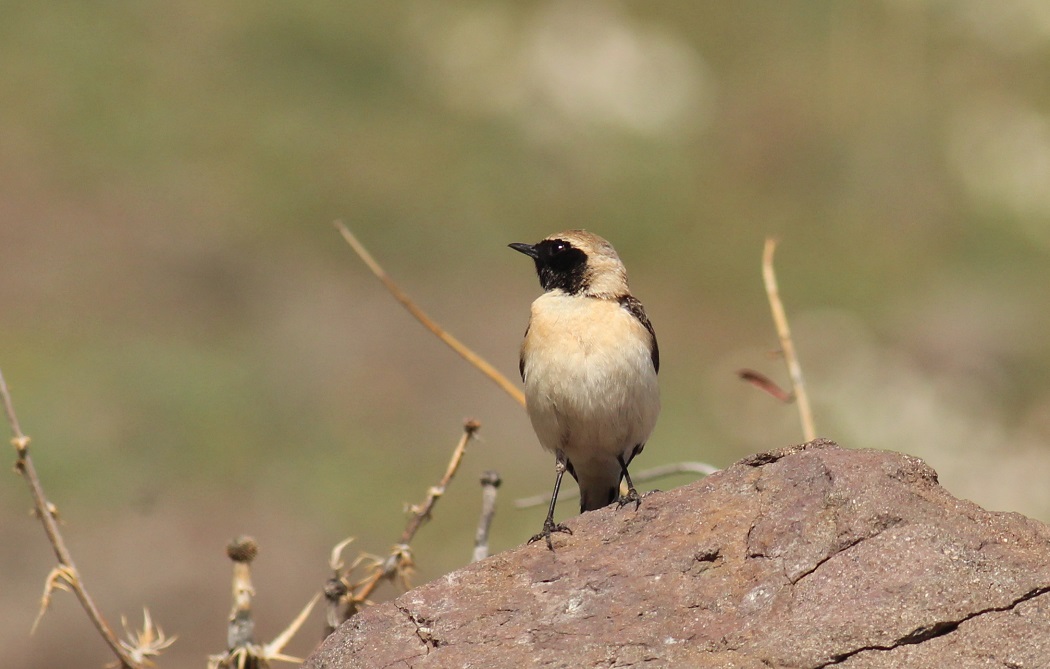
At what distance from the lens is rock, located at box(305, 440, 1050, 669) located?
13.9 feet

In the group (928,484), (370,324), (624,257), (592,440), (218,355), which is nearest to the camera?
(928,484)

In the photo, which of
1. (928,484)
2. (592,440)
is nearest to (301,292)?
(592,440)

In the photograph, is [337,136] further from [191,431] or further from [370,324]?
[191,431]

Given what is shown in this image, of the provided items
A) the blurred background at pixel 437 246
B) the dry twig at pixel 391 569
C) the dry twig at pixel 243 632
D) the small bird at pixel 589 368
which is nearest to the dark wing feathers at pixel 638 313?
A: the small bird at pixel 589 368

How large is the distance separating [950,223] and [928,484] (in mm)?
14954

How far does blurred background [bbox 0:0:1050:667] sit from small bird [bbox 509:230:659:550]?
5.26 metres

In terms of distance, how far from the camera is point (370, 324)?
55.1 feet

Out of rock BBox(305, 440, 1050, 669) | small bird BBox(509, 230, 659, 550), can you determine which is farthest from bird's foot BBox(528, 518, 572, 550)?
small bird BBox(509, 230, 659, 550)

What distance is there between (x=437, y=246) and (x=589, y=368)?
11505 mm

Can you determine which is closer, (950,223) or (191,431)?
(191,431)

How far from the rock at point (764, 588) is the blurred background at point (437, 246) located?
716 centimetres

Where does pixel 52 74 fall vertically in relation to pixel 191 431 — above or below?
above

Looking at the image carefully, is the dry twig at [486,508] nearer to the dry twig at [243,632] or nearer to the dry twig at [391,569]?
the dry twig at [391,569]

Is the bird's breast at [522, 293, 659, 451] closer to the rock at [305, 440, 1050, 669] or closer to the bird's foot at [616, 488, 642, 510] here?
the bird's foot at [616, 488, 642, 510]
